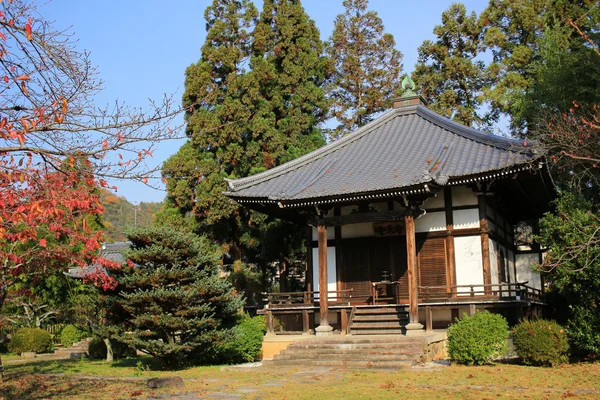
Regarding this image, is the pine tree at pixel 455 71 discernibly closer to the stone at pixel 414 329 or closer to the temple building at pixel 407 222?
the temple building at pixel 407 222

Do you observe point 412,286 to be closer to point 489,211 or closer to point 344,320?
point 344,320

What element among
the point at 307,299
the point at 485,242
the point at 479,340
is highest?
the point at 485,242

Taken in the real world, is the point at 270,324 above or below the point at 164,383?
above

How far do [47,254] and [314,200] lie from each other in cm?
735

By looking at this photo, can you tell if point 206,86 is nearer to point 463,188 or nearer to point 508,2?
point 463,188

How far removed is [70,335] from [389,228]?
1720 centimetres

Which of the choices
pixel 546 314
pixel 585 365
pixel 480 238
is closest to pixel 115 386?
pixel 585 365

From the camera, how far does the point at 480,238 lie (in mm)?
16938

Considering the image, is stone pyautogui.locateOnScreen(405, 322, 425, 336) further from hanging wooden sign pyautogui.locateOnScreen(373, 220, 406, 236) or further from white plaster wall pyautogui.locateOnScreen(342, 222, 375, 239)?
white plaster wall pyautogui.locateOnScreen(342, 222, 375, 239)

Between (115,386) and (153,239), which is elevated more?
(153,239)

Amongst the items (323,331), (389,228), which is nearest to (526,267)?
(389,228)

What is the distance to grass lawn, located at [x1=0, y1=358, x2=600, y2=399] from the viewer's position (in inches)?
365

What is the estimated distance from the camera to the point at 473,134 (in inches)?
741

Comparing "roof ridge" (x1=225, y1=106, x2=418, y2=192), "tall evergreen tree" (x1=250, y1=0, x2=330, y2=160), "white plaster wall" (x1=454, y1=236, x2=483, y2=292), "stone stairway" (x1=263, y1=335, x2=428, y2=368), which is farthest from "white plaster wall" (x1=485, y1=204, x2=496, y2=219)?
"tall evergreen tree" (x1=250, y1=0, x2=330, y2=160)
